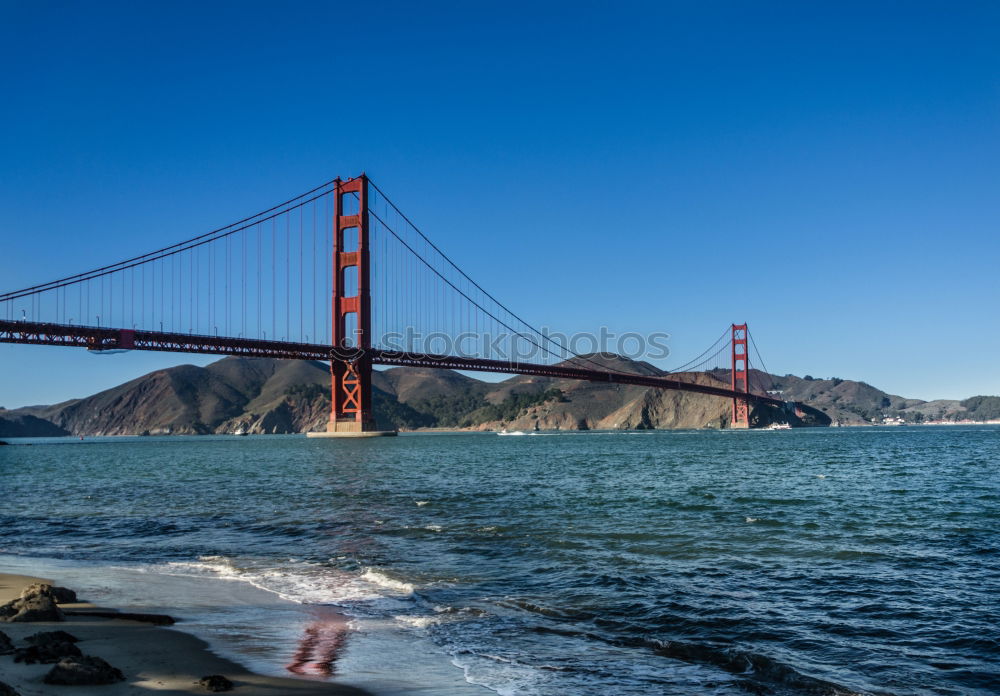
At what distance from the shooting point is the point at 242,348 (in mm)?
65812

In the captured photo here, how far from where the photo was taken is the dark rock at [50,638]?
654 centimetres

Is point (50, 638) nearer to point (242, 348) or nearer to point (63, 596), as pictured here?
point (63, 596)

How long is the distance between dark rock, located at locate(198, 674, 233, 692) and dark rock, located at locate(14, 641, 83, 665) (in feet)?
3.60

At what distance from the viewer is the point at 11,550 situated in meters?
14.4

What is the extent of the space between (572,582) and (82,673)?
6.42m

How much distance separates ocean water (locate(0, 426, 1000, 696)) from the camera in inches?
274

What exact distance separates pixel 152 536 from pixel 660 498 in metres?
12.9

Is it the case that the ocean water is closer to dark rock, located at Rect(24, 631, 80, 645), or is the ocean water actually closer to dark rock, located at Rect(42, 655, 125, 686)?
dark rock, located at Rect(42, 655, 125, 686)

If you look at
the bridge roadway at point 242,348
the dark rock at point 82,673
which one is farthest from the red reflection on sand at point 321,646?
the bridge roadway at point 242,348

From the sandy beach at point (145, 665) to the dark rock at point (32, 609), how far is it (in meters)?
0.10

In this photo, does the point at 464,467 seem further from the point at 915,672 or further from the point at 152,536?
the point at 915,672

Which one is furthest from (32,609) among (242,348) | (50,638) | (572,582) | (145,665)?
(242,348)

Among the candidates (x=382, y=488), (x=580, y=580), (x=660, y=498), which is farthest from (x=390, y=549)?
(x=382, y=488)

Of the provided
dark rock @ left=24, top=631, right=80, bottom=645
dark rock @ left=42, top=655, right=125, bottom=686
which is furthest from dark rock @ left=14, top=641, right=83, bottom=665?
dark rock @ left=42, top=655, right=125, bottom=686
